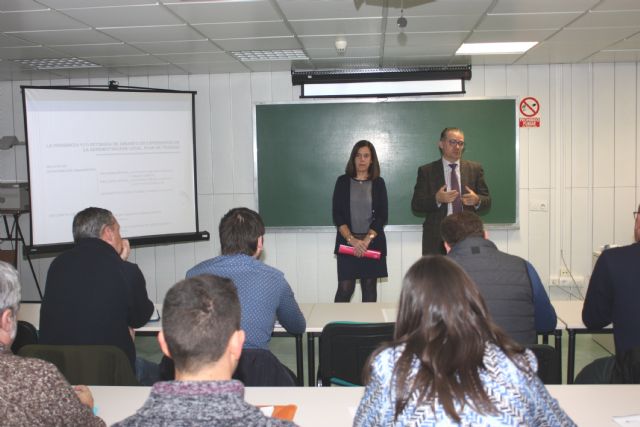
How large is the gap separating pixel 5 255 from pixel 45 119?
4.42ft

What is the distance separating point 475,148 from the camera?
18.9 feet

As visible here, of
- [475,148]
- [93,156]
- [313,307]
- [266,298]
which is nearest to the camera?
[266,298]

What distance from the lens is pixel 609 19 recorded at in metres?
4.11

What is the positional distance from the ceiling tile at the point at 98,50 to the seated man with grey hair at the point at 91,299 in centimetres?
243

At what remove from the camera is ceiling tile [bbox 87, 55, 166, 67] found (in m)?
5.12

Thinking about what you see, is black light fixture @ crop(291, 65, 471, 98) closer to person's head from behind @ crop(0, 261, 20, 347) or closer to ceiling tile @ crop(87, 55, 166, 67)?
ceiling tile @ crop(87, 55, 166, 67)

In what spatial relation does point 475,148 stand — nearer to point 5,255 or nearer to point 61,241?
point 61,241

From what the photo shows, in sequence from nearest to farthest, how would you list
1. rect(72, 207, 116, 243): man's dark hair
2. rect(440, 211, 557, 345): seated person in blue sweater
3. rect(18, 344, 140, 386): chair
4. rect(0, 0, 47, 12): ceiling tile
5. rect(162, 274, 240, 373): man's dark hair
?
rect(162, 274, 240, 373): man's dark hair < rect(18, 344, 140, 386): chair < rect(440, 211, 557, 345): seated person in blue sweater < rect(72, 207, 116, 243): man's dark hair < rect(0, 0, 47, 12): ceiling tile

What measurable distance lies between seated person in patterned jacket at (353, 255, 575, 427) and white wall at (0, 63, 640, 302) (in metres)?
4.57

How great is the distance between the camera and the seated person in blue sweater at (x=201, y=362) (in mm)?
1102

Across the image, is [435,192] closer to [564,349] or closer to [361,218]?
[361,218]

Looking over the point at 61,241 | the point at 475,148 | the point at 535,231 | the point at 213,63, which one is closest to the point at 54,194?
the point at 61,241

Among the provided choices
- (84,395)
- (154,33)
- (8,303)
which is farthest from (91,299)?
(154,33)

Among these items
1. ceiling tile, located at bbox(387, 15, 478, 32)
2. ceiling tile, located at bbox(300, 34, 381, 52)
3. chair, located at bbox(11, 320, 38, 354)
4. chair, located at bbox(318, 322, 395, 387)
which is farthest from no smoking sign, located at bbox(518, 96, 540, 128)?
chair, located at bbox(11, 320, 38, 354)
